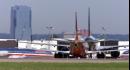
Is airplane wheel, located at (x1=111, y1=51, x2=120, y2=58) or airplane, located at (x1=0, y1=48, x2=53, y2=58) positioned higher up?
airplane wheel, located at (x1=111, y1=51, x2=120, y2=58)

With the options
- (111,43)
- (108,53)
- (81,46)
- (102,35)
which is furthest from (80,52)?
(102,35)

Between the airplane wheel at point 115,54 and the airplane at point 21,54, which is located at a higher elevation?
the airplane wheel at point 115,54

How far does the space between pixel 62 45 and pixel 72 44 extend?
11.1m

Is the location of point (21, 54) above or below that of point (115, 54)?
below

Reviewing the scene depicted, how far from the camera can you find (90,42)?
82.9 metres

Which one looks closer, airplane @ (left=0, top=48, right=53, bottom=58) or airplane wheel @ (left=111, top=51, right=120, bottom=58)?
airplane wheel @ (left=111, top=51, right=120, bottom=58)

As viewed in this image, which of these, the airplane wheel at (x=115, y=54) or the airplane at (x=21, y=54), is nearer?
the airplane wheel at (x=115, y=54)

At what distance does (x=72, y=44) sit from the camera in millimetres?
79500

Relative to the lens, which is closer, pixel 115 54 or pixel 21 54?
pixel 115 54
